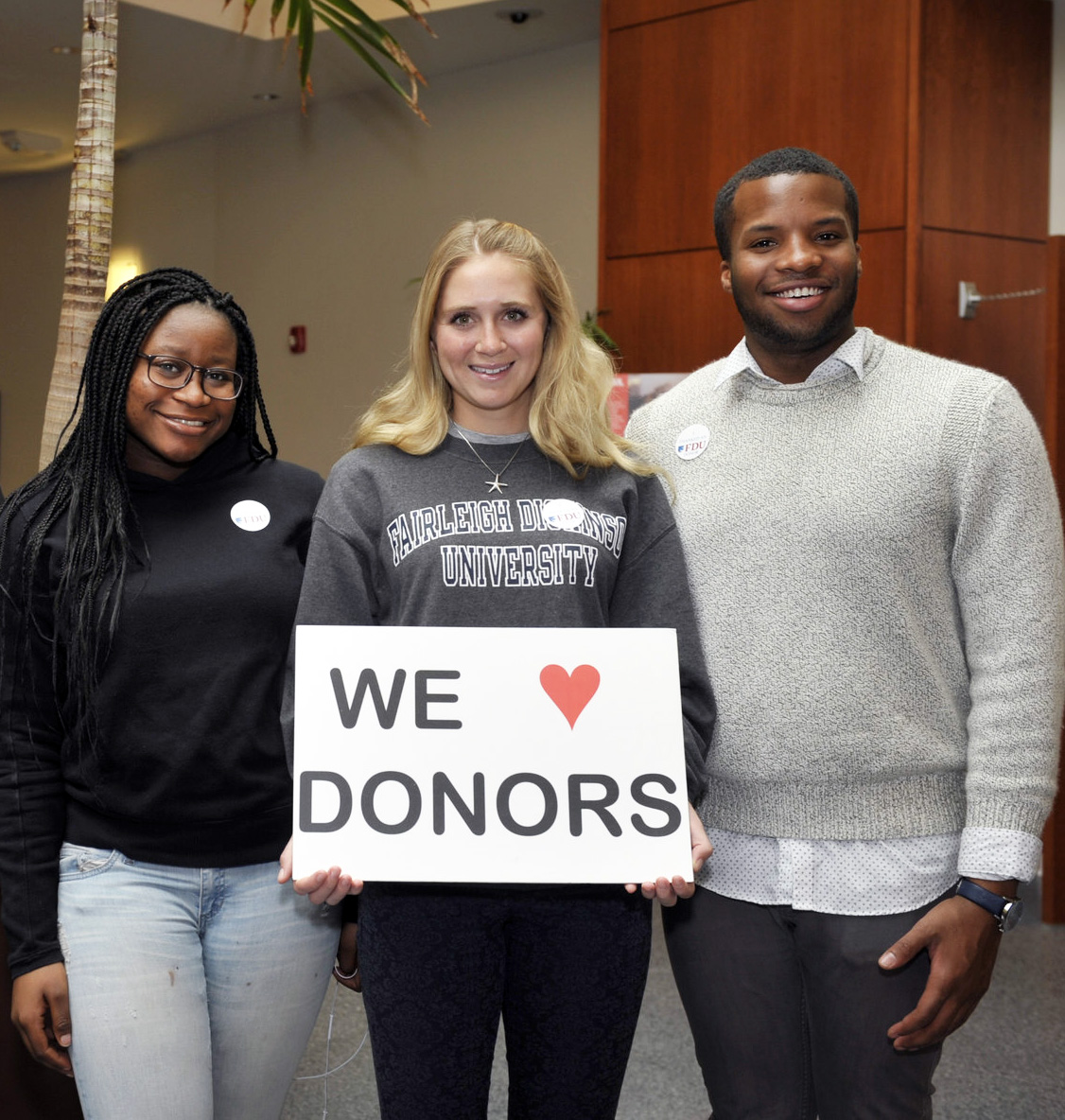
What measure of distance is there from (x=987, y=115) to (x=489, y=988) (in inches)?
155

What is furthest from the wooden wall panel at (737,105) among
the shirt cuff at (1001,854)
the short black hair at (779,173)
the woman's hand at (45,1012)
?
the woman's hand at (45,1012)

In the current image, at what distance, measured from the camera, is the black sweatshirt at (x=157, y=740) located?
1.59 metres

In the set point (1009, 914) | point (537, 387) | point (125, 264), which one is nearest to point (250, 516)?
point (537, 387)

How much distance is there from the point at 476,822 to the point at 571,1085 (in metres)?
0.37

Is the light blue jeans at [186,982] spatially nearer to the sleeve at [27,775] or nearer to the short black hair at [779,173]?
the sleeve at [27,775]

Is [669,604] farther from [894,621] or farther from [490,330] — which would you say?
[490,330]

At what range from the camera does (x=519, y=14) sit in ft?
18.7

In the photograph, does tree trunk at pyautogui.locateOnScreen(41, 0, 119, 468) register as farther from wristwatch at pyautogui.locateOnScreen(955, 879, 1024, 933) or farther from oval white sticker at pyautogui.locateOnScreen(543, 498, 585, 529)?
wristwatch at pyautogui.locateOnScreen(955, 879, 1024, 933)

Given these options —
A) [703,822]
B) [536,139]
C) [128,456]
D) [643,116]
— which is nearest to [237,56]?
[536,139]

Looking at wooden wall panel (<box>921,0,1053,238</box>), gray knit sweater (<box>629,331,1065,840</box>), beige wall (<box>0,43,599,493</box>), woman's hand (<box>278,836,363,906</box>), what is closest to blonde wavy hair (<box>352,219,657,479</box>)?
gray knit sweater (<box>629,331,1065,840</box>)

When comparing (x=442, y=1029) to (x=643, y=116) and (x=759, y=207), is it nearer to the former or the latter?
(x=759, y=207)

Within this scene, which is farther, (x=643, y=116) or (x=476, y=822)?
(x=643, y=116)

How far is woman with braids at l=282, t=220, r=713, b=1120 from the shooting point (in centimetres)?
151

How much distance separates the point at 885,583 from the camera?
61.0 inches
